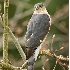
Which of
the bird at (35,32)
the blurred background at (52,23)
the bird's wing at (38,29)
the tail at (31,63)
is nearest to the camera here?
the tail at (31,63)

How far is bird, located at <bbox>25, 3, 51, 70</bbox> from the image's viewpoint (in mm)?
3722

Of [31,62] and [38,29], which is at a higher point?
[38,29]

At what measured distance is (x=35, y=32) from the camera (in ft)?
13.2

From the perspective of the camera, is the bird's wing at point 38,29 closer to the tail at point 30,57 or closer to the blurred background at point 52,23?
the tail at point 30,57

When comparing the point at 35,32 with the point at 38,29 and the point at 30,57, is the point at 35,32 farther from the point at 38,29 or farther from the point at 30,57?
the point at 30,57

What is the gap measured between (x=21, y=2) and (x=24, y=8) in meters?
0.33

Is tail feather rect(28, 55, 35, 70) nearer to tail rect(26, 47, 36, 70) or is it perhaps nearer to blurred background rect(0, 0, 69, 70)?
tail rect(26, 47, 36, 70)

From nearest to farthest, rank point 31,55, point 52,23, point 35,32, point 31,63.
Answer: point 31,63 → point 31,55 → point 35,32 → point 52,23

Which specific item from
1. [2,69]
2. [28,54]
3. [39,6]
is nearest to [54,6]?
[39,6]

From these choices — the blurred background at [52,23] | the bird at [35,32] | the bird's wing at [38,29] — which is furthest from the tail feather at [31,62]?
the blurred background at [52,23]

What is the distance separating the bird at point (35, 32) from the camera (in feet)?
12.2

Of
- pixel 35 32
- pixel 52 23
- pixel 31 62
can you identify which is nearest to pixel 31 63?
pixel 31 62

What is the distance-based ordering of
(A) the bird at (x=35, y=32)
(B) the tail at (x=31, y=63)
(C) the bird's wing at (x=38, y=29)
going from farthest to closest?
(C) the bird's wing at (x=38, y=29), (A) the bird at (x=35, y=32), (B) the tail at (x=31, y=63)

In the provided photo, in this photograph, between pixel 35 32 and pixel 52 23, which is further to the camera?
pixel 52 23
